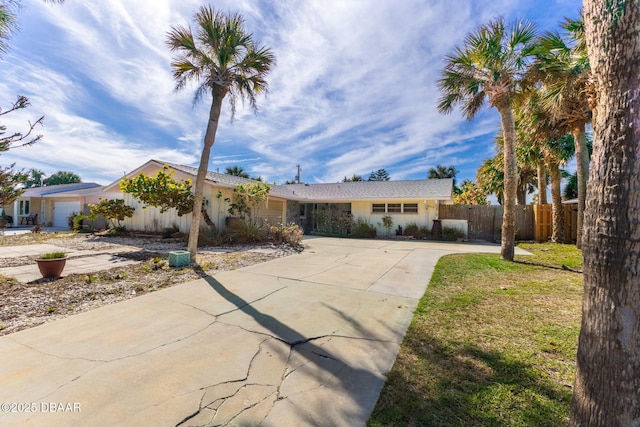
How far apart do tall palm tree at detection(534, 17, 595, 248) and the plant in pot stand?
533 inches

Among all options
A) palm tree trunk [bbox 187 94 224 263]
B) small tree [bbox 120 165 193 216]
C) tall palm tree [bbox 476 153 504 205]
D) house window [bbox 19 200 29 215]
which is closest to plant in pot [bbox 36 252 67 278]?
palm tree trunk [bbox 187 94 224 263]

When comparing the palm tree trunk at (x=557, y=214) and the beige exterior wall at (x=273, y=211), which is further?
the beige exterior wall at (x=273, y=211)

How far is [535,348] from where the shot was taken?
3.02 m

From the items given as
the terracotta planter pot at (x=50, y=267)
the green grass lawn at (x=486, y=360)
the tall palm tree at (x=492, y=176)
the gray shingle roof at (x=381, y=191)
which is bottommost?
the green grass lawn at (x=486, y=360)

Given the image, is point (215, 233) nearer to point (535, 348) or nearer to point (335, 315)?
point (335, 315)

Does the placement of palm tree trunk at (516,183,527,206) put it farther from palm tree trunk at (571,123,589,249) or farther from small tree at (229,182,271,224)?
small tree at (229,182,271,224)

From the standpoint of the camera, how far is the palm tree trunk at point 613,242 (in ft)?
4.65

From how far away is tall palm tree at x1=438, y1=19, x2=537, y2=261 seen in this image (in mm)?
7910

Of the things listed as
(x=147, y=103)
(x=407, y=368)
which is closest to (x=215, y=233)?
(x=147, y=103)

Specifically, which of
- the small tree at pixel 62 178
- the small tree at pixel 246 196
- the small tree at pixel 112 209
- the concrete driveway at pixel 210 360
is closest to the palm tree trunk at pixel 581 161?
the concrete driveway at pixel 210 360

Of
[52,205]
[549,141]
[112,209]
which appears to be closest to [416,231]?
[549,141]

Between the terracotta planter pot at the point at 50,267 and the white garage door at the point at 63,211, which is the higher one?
the white garage door at the point at 63,211

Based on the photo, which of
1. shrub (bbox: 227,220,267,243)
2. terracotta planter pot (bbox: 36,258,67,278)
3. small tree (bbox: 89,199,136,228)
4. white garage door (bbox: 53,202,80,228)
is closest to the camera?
terracotta planter pot (bbox: 36,258,67,278)

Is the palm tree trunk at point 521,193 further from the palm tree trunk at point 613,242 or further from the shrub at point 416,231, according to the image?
the palm tree trunk at point 613,242
